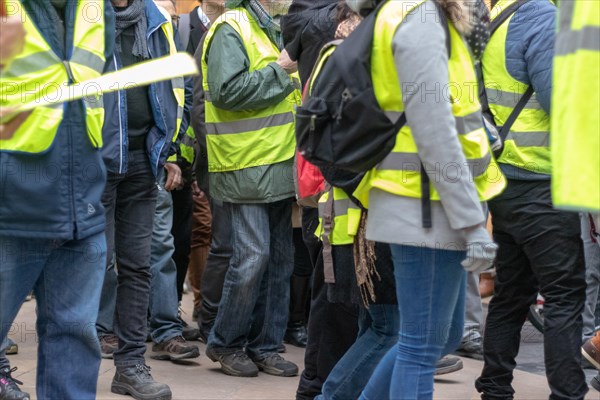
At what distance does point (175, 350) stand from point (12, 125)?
9.31ft

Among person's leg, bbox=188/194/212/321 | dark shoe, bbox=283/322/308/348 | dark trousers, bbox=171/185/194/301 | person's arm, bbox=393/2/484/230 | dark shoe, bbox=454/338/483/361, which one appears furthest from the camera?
person's leg, bbox=188/194/212/321

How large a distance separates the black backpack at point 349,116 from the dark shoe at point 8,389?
2.01 metres

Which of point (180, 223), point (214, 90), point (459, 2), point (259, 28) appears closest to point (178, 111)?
point (214, 90)

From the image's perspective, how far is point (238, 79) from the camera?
5.52 m

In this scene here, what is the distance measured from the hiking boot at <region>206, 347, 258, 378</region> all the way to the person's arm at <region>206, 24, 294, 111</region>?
1332mm

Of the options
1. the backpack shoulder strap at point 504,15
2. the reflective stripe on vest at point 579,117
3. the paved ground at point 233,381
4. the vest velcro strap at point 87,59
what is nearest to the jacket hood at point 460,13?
the reflective stripe on vest at point 579,117

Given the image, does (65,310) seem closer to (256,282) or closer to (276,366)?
(256,282)

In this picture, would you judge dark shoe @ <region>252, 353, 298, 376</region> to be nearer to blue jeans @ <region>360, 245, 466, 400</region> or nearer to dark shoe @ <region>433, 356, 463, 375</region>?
dark shoe @ <region>433, 356, 463, 375</region>

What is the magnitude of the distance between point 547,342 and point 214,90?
6.87 feet

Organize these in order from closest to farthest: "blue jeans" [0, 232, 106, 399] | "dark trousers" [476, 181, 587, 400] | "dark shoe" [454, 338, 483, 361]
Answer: "blue jeans" [0, 232, 106, 399], "dark trousers" [476, 181, 587, 400], "dark shoe" [454, 338, 483, 361]

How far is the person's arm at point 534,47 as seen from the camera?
4652 millimetres

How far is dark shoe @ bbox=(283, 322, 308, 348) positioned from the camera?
6.68m

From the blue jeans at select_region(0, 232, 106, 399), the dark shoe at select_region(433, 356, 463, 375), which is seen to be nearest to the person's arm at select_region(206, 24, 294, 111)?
the dark shoe at select_region(433, 356, 463, 375)

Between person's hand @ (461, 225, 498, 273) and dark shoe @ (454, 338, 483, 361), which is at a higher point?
person's hand @ (461, 225, 498, 273)
